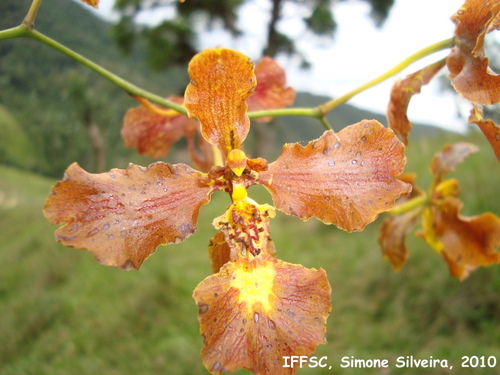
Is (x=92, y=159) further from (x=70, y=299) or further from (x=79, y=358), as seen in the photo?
(x=79, y=358)

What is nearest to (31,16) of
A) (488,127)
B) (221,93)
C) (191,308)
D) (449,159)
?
(221,93)

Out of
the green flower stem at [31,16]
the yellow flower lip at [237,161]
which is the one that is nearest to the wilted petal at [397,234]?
the yellow flower lip at [237,161]

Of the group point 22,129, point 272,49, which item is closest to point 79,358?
point 22,129

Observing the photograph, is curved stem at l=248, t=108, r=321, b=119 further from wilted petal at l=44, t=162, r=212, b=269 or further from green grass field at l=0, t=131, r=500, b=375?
green grass field at l=0, t=131, r=500, b=375

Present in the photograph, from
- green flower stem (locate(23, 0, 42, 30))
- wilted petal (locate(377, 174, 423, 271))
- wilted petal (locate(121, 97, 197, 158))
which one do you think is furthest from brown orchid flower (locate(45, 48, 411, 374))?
wilted petal (locate(377, 174, 423, 271))

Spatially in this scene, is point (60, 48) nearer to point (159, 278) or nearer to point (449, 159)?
point (449, 159)

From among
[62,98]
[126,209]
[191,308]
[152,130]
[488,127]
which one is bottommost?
[126,209]
